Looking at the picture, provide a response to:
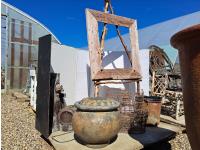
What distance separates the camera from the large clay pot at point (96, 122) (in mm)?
2814

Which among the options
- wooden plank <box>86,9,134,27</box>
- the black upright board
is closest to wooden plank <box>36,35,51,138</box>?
the black upright board

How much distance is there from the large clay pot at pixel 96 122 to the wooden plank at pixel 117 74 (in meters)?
1.17

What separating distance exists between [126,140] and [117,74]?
1.53 meters

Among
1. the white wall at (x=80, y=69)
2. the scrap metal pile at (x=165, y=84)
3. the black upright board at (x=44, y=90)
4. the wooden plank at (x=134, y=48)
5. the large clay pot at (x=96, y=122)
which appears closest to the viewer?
the large clay pot at (x=96, y=122)

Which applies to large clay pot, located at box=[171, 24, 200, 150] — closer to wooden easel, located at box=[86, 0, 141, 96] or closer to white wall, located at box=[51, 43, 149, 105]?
wooden easel, located at box=[86, 0, 141, 96]

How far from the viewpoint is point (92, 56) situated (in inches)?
160

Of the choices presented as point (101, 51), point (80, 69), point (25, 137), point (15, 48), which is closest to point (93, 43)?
point (101, 51)

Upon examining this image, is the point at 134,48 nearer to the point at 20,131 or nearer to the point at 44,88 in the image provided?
the point at 44,88

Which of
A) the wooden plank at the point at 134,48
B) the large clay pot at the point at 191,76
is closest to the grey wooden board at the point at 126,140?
the wooden plank at the point at 134,48

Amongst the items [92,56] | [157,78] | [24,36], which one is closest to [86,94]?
[92,56]

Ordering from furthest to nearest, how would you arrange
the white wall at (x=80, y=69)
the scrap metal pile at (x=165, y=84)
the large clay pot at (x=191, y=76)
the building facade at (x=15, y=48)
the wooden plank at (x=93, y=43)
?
the building facade at (x=15, y=48), the white wall at (x=80, y=69), the scrap metal pile at (x=165, y=84), the wooden plank at (x=93, y=43), the large clay pot at (x=191, y=76)

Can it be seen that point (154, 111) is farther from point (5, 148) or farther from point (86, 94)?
point (5, 148)

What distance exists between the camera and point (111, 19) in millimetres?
4633

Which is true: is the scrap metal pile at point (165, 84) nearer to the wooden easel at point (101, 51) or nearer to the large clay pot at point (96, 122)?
the wooden easel at point (101, 51)
